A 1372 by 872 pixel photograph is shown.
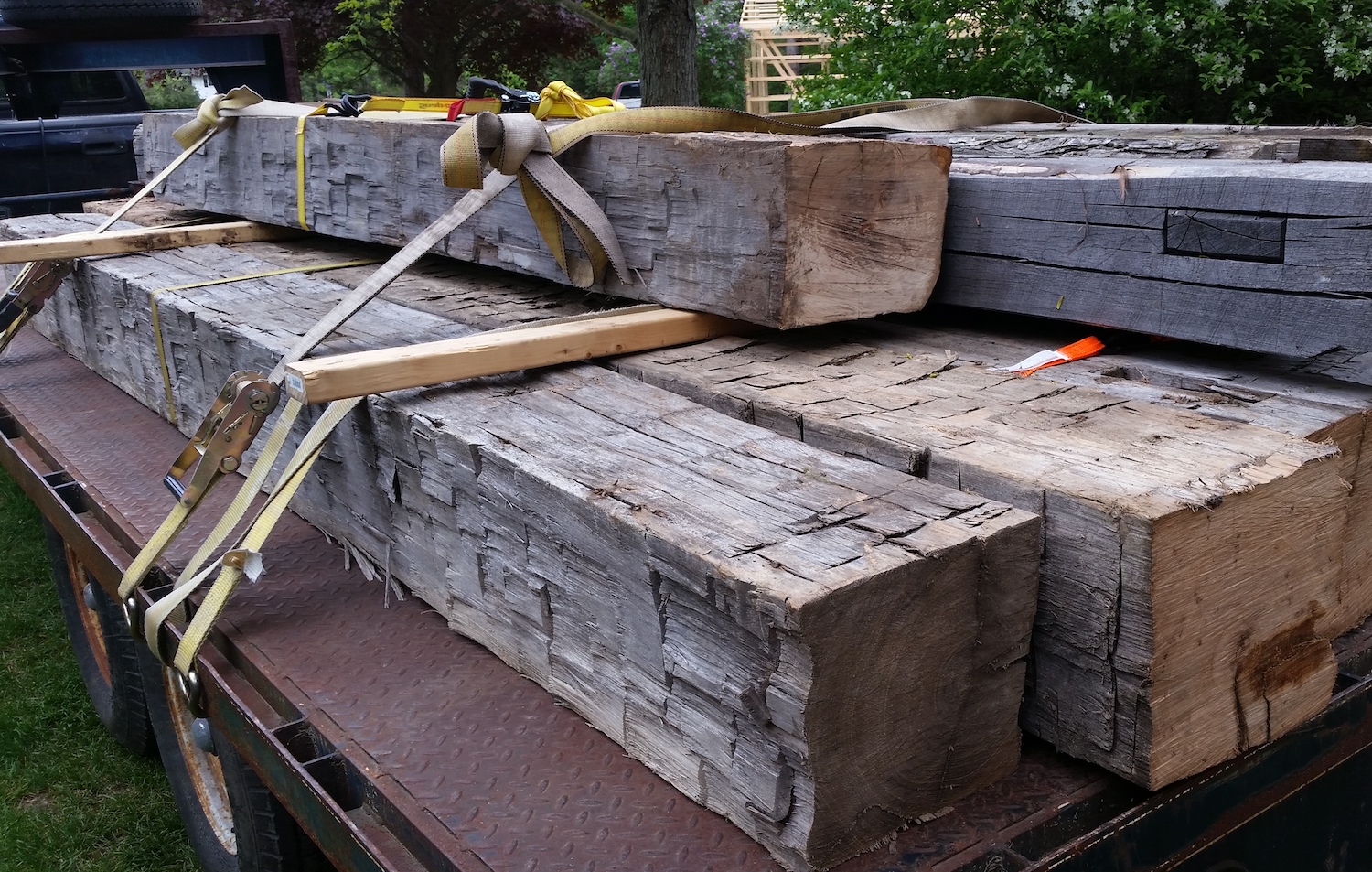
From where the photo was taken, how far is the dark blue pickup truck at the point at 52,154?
578cm

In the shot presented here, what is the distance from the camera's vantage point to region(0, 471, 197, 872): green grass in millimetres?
3236

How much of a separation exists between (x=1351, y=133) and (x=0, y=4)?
6.78 metres

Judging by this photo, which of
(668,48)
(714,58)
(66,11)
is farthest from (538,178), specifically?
(714,58)

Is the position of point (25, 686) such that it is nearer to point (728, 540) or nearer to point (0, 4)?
point (728, 540)

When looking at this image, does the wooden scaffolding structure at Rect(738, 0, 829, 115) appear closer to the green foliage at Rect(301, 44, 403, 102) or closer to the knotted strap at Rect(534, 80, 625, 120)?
the green foliage at Rect(301, 44, 403, 102)

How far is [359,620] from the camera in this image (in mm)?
1979

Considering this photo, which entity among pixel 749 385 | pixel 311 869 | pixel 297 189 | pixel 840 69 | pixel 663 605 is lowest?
pixel 311 869

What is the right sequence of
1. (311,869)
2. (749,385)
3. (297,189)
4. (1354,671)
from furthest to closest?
(297,189), (311,869), (749,385), (1354,671)

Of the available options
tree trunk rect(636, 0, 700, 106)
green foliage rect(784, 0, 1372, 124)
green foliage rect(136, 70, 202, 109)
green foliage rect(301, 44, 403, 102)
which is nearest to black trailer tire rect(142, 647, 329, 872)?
green foliage rect(784, 0, 1372, 124)

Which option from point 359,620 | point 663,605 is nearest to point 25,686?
point 359,620

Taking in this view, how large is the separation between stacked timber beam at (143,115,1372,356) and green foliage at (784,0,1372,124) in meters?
2.61

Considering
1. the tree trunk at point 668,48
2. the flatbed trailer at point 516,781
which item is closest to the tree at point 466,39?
the tree trunk at point 668,48

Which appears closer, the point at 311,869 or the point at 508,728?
the point at 508,728

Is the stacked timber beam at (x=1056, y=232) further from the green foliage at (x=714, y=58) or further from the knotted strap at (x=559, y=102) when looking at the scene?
the green foliage at (x=714, y=58)
